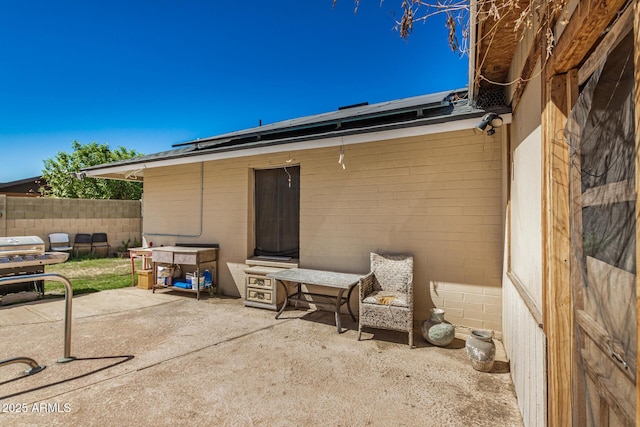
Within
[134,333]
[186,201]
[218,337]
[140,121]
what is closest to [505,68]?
[218,337]

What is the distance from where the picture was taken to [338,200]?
4.88m

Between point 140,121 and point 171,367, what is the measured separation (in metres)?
13.3

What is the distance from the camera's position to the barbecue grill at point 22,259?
4922 mm

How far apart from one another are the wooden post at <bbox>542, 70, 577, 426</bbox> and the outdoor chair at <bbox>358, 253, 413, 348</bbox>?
1906mm

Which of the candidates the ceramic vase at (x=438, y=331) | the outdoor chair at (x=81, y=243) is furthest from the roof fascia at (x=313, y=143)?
the outdoor chair at (x=81, y=243)

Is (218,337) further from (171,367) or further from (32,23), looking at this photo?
(32,23)

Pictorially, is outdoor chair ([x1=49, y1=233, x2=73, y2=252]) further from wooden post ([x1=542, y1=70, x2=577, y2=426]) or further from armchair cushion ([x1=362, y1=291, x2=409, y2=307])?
wooden post ([x1=542, y1=70, x2=577, y2=426])

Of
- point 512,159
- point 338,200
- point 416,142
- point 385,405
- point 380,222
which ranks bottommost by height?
point 385,405

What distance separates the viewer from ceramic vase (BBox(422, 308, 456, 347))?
346 cm

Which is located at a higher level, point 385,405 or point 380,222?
point 380,222

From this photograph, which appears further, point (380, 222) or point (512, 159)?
point (380, 222)

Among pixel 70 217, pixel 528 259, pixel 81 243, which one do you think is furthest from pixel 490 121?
pixel 70 217

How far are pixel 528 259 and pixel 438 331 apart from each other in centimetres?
156

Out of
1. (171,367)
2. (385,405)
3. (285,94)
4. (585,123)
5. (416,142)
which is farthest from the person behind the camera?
(285,94)
